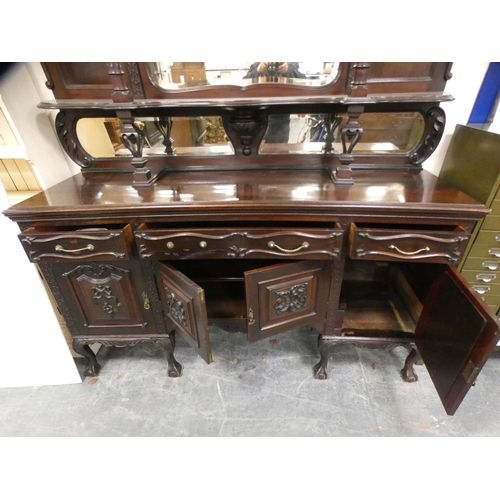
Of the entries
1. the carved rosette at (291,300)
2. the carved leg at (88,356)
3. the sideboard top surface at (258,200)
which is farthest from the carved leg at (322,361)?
the carved leg at (88,356)

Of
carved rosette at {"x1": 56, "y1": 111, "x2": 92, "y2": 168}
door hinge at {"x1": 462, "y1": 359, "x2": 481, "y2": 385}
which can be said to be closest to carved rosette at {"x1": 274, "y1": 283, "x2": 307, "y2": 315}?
door hinge at {"x1": 462, "y1": 359, "x2": 481, "y2": 385}

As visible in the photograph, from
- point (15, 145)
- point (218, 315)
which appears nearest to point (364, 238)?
point (218, 315)

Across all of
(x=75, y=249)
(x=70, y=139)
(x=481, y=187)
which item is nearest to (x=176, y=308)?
(x=75, y=249)

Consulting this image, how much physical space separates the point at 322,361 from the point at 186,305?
0.76 metres

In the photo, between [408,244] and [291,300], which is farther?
[291,300]

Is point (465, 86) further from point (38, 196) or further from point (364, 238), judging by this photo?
point (38, 196)

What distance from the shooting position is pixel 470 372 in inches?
31.3

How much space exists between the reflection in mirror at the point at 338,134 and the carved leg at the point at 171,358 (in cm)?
102

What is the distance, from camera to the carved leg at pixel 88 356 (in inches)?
49.6

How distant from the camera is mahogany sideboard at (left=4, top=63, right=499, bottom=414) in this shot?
0.94 m

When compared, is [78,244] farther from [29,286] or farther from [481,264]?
[481,264]

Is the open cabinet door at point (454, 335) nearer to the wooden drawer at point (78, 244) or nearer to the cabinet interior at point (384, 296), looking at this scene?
the cabinet interior at point (384, 296)

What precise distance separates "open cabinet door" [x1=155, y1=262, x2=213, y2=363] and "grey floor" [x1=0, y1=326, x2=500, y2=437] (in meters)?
0.40

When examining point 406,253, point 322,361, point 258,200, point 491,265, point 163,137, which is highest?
point 163,137
